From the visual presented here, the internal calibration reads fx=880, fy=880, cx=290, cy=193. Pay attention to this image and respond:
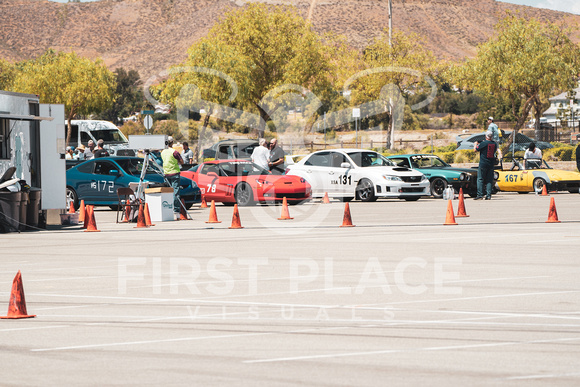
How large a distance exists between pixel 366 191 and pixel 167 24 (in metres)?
147

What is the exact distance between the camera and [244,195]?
85.3 feet

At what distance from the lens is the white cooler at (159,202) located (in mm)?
20422

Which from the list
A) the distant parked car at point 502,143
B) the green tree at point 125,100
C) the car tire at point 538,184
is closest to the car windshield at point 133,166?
the car tire at point 538,184

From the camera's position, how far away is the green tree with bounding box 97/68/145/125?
378 feet

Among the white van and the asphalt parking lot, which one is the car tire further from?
the white van

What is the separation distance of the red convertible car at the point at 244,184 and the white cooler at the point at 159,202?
5216 mm

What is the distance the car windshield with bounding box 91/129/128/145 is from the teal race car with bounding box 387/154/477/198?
18605 millimetres

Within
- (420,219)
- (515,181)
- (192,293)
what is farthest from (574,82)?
(192,293)

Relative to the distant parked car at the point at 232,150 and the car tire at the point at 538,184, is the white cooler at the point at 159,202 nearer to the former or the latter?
the distant parked car at the point at 232,150

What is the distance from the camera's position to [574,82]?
2185 inches

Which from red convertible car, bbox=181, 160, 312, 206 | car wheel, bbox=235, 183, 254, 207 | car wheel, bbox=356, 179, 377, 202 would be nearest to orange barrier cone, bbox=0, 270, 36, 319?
red convertible car, bbox=181, 160, 312, 206

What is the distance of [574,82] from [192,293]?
1981 inches

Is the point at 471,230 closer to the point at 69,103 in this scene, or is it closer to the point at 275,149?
the point at 275,149

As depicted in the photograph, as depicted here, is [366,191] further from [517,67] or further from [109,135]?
[517,67]
